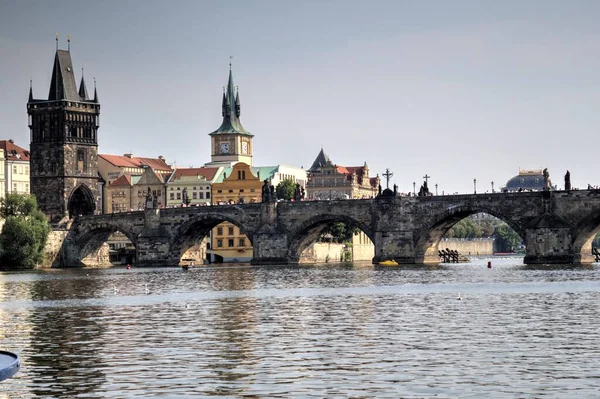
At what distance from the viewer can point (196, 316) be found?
172ft

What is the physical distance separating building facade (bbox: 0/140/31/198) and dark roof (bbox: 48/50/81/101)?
54.3 ft

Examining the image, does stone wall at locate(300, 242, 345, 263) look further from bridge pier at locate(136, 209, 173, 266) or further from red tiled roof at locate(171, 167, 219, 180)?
red tiled roof at locate(171, 167, 219, 180)

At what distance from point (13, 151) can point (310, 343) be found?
141 m

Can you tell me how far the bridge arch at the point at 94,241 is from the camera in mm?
144000

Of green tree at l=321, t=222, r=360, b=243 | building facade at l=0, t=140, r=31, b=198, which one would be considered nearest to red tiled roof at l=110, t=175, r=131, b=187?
building facade at l=0, t=140, r=31, b=198

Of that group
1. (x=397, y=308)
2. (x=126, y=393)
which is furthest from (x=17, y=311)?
(x=126, y=393)

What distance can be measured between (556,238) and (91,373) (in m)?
82.8

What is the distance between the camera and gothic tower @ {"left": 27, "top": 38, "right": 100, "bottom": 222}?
15275 centimetres

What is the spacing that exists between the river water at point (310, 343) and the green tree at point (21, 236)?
56.4 meters

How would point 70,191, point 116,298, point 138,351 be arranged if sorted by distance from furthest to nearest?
point 70,191 < point 116,298 < point 138,351

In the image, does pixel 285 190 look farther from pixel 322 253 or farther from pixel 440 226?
pixel 440 226

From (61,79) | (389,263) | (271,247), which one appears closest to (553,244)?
(389,263)

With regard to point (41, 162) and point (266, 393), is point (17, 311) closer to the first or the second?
point (266, 393)

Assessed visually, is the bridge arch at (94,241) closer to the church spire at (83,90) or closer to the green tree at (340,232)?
the church spire at (83,90)
